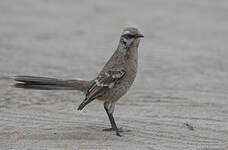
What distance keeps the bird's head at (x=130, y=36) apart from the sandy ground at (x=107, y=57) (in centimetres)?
110

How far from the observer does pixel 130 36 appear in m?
6.80

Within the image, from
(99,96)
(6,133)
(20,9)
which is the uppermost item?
(99,96)

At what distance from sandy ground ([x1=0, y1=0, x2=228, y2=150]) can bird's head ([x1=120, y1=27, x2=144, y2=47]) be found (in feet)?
3.60

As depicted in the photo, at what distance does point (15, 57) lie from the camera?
36.1 feet

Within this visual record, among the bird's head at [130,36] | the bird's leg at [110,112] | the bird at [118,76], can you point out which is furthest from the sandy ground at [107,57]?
the bird's head at [130,36]

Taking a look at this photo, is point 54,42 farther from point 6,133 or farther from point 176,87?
point 6,133

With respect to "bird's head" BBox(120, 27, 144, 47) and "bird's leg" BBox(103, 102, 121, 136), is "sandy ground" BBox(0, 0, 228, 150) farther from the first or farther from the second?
"bird's head" BBox(120, 27, 144, 47)

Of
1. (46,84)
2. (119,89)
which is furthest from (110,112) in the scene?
(46,84)

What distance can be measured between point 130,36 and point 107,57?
14.8 ft

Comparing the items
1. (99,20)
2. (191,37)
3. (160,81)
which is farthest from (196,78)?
(99,20)

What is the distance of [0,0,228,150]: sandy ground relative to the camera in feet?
22.3

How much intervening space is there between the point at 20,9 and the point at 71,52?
144 inches

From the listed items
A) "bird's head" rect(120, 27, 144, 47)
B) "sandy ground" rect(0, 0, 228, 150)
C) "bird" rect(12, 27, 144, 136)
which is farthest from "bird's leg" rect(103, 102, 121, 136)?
"bird's head" rect(120, 27, 144, 47)

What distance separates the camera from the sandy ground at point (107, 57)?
6805 millimetres
